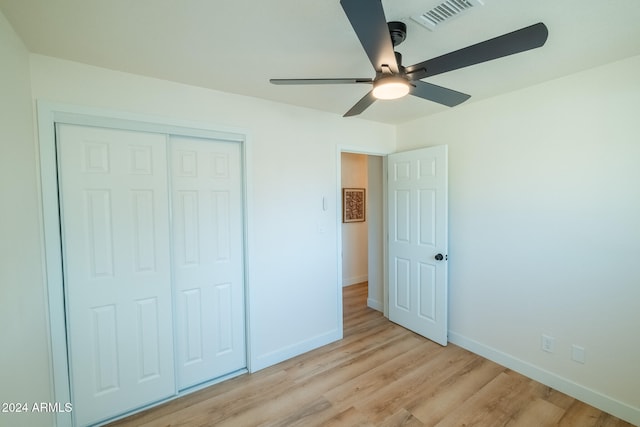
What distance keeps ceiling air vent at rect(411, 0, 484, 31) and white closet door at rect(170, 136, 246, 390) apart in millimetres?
1658

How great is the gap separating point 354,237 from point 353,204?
0.60 meters

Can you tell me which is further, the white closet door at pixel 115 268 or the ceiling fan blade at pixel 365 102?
the white closet door at pixel 115 268

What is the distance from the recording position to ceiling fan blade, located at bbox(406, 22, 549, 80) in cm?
109

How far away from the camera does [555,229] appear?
2225mm

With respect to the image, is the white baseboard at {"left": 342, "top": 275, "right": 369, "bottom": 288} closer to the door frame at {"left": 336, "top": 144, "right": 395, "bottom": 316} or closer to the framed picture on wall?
the framed picture on wall

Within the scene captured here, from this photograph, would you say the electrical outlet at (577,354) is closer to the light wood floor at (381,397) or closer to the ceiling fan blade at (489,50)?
the light wood floor at (381,397)

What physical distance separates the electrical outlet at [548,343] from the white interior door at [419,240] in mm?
794

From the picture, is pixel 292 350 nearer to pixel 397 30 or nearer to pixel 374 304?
pixel 374 304

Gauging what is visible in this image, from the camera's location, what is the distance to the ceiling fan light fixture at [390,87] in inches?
54.6

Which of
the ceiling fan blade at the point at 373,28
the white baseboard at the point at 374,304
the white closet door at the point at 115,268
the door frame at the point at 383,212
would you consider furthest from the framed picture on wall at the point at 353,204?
the ceiling fan blade at the point at 373,28

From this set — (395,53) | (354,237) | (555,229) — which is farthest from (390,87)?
(354,237)

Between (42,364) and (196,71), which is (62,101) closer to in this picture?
(196,71)

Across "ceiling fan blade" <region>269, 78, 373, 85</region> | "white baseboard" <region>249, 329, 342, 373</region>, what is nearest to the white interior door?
"white baseboard" <region>249, 329, 342, 373</region>

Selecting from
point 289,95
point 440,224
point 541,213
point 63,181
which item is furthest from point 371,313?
point 63,181
